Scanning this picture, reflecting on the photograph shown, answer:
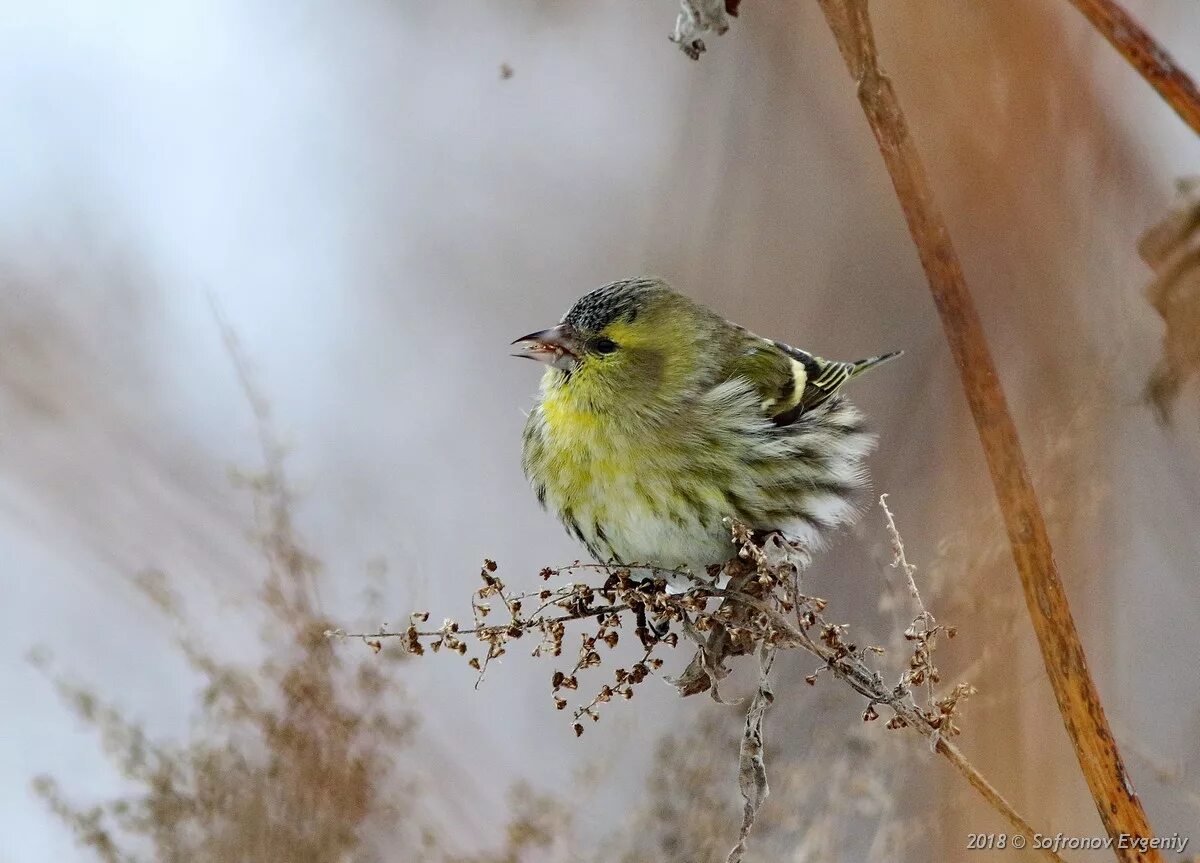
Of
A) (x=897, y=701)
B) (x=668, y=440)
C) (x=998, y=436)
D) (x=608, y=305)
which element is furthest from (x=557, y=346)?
(x=998, y=436)

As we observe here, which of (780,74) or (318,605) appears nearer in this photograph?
(318,605)

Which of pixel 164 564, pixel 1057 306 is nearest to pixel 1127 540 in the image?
pixel 1057 306

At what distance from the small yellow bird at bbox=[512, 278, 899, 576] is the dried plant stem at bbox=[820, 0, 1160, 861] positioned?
80cm

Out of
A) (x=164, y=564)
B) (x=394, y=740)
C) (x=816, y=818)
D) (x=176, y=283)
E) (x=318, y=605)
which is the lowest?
(x=816, y=818)

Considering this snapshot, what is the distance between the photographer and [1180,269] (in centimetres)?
105

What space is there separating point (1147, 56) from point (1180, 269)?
256mm

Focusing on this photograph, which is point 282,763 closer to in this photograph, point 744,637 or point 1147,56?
point 744,637

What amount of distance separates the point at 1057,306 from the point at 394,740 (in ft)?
4.69

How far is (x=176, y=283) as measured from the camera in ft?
10.7

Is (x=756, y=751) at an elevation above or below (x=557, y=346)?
below

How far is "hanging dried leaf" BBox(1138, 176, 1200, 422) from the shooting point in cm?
104

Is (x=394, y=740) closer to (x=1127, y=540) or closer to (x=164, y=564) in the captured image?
(x=164, y=564)

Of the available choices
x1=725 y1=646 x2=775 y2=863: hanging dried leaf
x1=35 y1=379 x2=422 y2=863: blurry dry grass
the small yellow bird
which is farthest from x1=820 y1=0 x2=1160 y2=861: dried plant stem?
x1=35 y1=379 x2=422 y2=863: blurry dry grass

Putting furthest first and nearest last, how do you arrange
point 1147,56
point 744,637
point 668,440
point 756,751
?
point 668,440
point 744,637
point 756,751
point 1147,56
